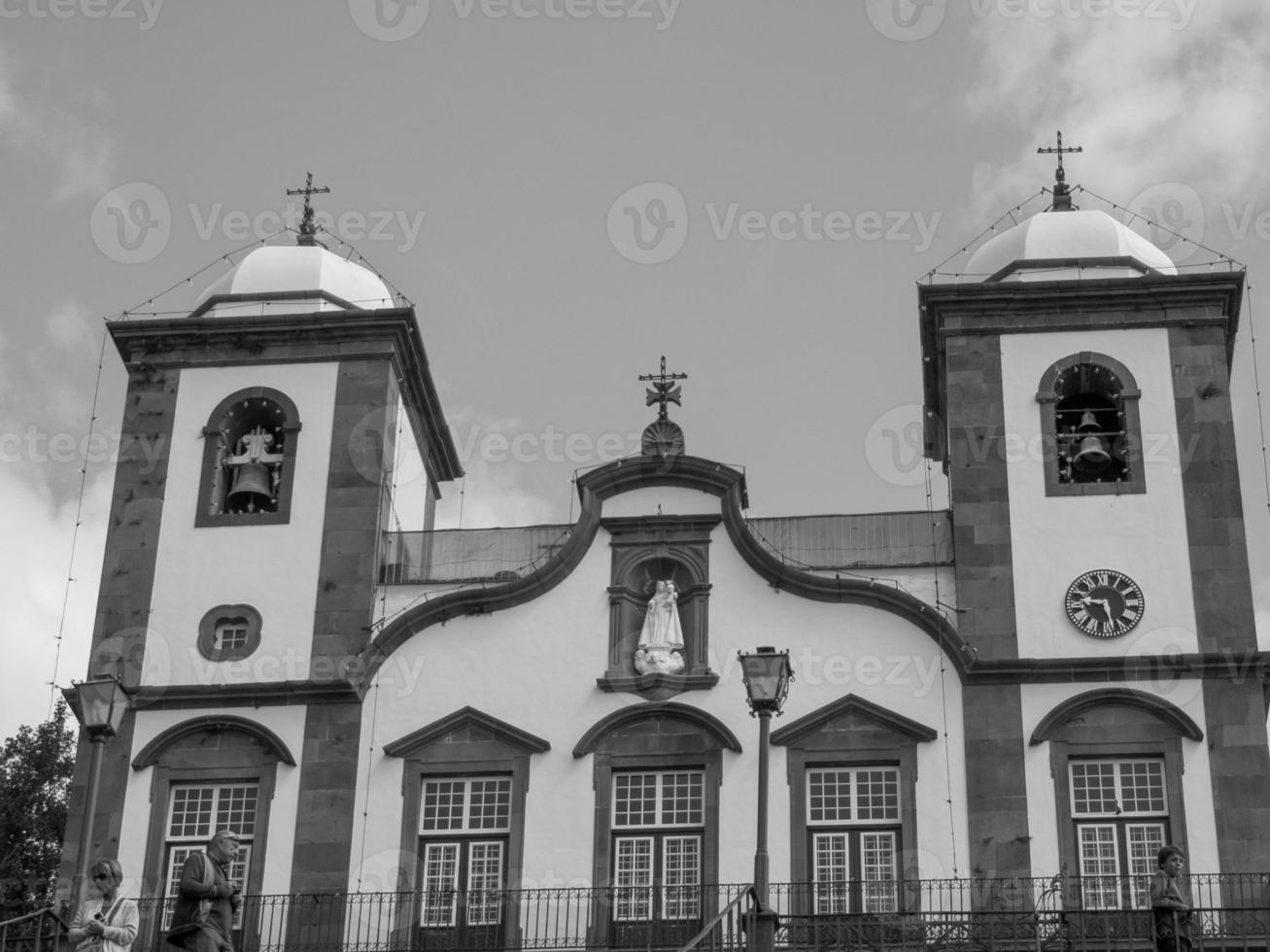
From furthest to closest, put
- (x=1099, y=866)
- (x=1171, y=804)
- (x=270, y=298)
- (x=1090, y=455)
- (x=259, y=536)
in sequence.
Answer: (x=270, y=298)
(x=259, y=536)
(x=1090, y=455)
(x=1171, y=804)
(x=1099, y=866)

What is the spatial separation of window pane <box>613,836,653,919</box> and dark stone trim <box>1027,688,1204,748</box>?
5.27m

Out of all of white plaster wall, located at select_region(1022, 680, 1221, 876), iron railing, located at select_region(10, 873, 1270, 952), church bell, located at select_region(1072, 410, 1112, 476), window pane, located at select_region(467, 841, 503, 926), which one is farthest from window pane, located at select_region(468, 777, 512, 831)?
church bell, located at select_region(1072, 410, 1112, 476)

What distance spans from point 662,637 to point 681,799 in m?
2.32

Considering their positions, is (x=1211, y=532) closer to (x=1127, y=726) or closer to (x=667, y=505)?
(x=1127, y=726)

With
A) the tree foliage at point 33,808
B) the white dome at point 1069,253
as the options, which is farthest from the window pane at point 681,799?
the tree foliage at point 33,808

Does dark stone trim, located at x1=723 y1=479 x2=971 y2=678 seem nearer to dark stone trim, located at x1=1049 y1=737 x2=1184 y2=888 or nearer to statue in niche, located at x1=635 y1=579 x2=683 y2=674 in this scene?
statue in niche, located at x1=635 y1=579 x2=683 y2=674

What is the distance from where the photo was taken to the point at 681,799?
31344mm

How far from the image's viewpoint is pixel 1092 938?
94.4ft

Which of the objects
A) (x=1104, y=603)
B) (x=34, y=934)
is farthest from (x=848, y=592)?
(x=34, y=934)

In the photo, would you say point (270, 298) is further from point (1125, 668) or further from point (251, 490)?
point (1125, 668)

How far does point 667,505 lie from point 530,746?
411 cm

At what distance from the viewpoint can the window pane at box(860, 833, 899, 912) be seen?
2995 cm

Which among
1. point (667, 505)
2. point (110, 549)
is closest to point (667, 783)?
point (667, 505)

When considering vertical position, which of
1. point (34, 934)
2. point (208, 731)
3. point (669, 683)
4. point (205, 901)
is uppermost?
point (669, 683)
